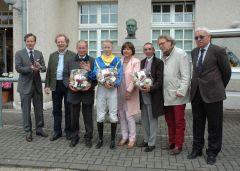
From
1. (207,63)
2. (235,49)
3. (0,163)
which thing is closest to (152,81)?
(207,63)

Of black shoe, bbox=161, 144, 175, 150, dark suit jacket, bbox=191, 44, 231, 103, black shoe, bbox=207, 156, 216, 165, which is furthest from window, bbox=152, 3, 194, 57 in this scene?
black shoe, bbox=207, 156, 216, 165

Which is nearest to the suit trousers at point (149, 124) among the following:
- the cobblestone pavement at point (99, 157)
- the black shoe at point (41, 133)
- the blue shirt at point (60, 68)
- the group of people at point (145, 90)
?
the group of people at point (145, 90)

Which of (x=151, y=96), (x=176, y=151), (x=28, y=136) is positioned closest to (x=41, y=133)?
(x=28, y=136)

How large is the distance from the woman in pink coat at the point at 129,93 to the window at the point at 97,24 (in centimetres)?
560

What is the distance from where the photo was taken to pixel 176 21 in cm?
1141

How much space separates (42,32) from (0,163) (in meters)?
5.81

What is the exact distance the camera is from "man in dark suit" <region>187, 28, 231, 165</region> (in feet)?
17.2

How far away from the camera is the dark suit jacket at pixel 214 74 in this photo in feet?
17.1

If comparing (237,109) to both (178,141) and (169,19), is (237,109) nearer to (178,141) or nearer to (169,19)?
(169,19)

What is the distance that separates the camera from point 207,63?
525cm

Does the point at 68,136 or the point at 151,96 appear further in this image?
the point at 68,136

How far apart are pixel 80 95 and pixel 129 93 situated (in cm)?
86

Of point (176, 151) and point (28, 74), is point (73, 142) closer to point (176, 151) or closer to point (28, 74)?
point (28, 74)

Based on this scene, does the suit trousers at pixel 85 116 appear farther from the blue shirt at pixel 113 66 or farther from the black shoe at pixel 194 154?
the black shoe at pixel 194 154
